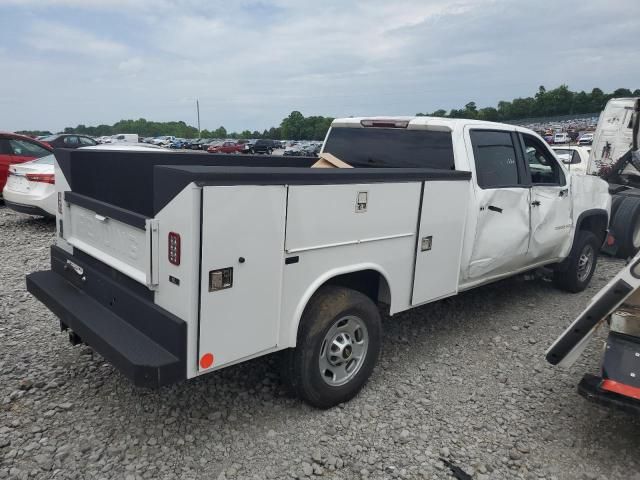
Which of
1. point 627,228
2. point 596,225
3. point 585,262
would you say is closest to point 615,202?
point 627,228

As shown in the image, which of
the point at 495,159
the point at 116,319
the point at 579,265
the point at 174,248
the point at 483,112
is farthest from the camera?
the point at 483,112

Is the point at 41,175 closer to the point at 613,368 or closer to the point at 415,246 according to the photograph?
the point at 415,246

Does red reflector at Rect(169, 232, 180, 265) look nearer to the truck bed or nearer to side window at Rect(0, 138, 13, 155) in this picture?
the truck bed

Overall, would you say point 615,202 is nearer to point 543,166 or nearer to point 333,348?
point 543,166

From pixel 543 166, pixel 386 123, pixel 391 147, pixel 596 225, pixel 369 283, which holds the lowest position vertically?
pixel 369 283

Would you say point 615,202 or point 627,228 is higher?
point 615,202

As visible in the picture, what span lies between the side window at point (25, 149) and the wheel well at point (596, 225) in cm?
1046

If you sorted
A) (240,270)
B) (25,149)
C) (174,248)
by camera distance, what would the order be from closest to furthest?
(174,248), (240,270), (25,149)

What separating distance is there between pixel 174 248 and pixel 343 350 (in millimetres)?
1498

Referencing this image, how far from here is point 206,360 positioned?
2846mm

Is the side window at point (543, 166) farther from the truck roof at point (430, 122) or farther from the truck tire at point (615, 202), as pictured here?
the truck tire at point (615, 202)

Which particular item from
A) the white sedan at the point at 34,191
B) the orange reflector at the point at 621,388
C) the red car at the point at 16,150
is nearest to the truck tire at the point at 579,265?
the orange reflector at the point at 621,388

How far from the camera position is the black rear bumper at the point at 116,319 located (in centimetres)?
276

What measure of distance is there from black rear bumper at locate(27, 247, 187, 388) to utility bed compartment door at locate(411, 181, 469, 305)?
2.05 m
